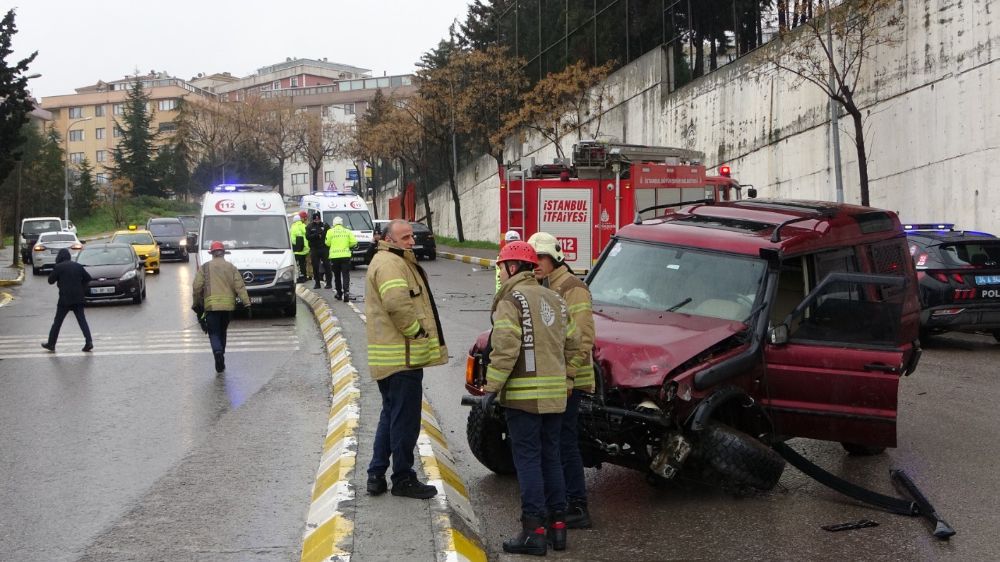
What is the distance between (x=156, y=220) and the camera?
44000 mm

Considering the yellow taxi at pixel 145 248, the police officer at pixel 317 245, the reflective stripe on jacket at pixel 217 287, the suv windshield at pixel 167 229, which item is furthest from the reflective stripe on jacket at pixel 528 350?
the suv windshield at pixel 167 229

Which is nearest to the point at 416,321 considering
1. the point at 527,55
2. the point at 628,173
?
the point at 628,173

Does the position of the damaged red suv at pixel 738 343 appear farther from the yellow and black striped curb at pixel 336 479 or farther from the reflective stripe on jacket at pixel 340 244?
the reflective stripe on jacket at pixel 340 244

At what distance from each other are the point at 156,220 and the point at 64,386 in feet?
108

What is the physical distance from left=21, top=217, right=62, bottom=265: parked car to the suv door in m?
40.6

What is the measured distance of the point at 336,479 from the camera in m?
7.13

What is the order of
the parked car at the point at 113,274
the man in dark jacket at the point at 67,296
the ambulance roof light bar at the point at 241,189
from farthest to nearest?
the parked car at the point at 113,274 → the ambulance roof light bar at the point at 241,189 → the man in dark jacket at the point at 67,296

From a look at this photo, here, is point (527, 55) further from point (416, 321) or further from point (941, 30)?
point (416, 321)

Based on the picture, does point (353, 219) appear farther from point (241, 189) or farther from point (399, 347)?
point (399, 347)

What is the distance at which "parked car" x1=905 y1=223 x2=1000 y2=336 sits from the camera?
577 inches

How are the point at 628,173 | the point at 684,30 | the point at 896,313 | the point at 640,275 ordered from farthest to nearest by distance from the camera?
the point at 684,30
the point at 628,173
the point at 640,275
the point at 896,313

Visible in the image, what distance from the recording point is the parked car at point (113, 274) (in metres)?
23.8

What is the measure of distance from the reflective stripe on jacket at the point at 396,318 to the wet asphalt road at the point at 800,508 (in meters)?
1.10

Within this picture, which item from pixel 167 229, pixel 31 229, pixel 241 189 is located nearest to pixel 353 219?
pixel 167 229
